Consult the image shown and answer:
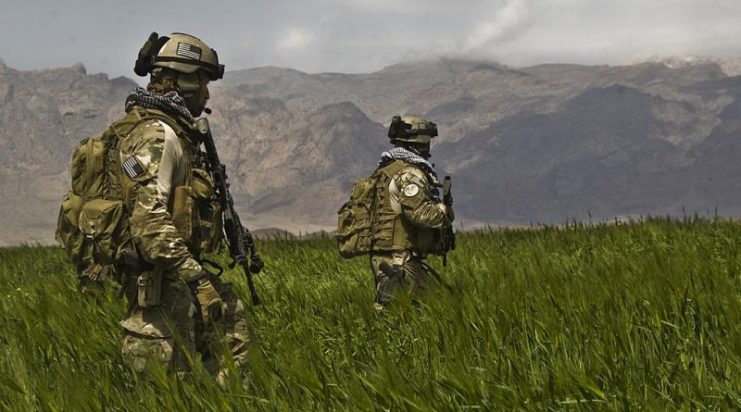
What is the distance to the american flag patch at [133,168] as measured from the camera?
4287 mm

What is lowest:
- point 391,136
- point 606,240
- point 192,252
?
point 606,240

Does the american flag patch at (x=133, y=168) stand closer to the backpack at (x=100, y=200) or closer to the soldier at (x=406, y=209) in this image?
the backpack at (x=100, y=200)

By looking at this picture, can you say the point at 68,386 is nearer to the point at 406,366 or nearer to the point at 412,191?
the point at 406,366

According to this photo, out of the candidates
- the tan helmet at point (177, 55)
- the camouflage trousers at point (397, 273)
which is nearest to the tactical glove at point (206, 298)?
the tan helmet at point (177, 55)

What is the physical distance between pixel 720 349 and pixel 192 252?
2.44 meters

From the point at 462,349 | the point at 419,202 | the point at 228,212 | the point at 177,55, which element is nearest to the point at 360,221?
the point at 419,202

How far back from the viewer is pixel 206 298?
4262mm

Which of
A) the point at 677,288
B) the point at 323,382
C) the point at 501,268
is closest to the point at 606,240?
the point at 501,268

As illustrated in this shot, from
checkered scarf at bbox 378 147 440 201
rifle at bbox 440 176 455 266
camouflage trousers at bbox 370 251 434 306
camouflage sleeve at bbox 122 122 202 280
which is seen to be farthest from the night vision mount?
camouflage sleeve at bbox 122 122 202 280

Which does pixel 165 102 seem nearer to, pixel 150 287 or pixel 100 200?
pixel 100 200

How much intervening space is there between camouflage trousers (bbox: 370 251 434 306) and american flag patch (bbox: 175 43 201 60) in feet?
8.67

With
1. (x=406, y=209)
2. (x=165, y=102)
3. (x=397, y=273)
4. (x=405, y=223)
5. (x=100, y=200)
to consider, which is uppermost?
(x=165, y=102)

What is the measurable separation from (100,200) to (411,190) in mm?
2884

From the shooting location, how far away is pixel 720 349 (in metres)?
3.58
